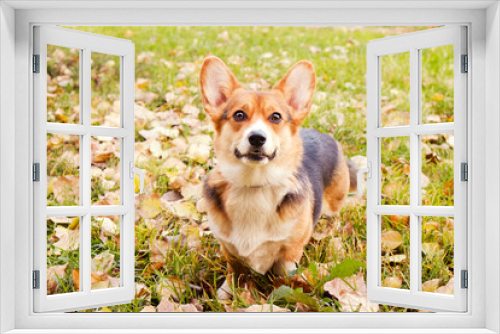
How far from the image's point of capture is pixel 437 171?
288cm

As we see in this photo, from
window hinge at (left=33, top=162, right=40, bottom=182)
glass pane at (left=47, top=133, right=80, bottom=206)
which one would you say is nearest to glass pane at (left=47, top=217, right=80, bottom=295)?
glass pane at (left=47, top=133, right=80, bottom=206)

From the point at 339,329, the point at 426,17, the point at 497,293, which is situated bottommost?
the point at 339,329

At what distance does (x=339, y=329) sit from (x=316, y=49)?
9.36ft

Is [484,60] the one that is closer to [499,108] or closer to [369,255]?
[499,108]

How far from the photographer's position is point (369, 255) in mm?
1914

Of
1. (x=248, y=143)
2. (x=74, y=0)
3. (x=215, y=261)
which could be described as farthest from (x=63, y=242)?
(x=74, y=0)

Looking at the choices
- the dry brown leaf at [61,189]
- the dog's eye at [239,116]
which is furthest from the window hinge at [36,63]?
the dry brown leaf at [61,189]

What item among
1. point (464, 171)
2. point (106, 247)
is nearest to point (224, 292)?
point (106, 247)

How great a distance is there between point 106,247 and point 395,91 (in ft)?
7.69

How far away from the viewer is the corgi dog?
2266 millimetres

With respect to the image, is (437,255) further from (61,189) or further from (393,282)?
(61,189)

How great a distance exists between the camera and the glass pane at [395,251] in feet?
7.93

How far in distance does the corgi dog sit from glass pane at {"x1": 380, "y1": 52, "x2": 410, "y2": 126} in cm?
115

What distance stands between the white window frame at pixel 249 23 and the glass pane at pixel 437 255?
58 cm
